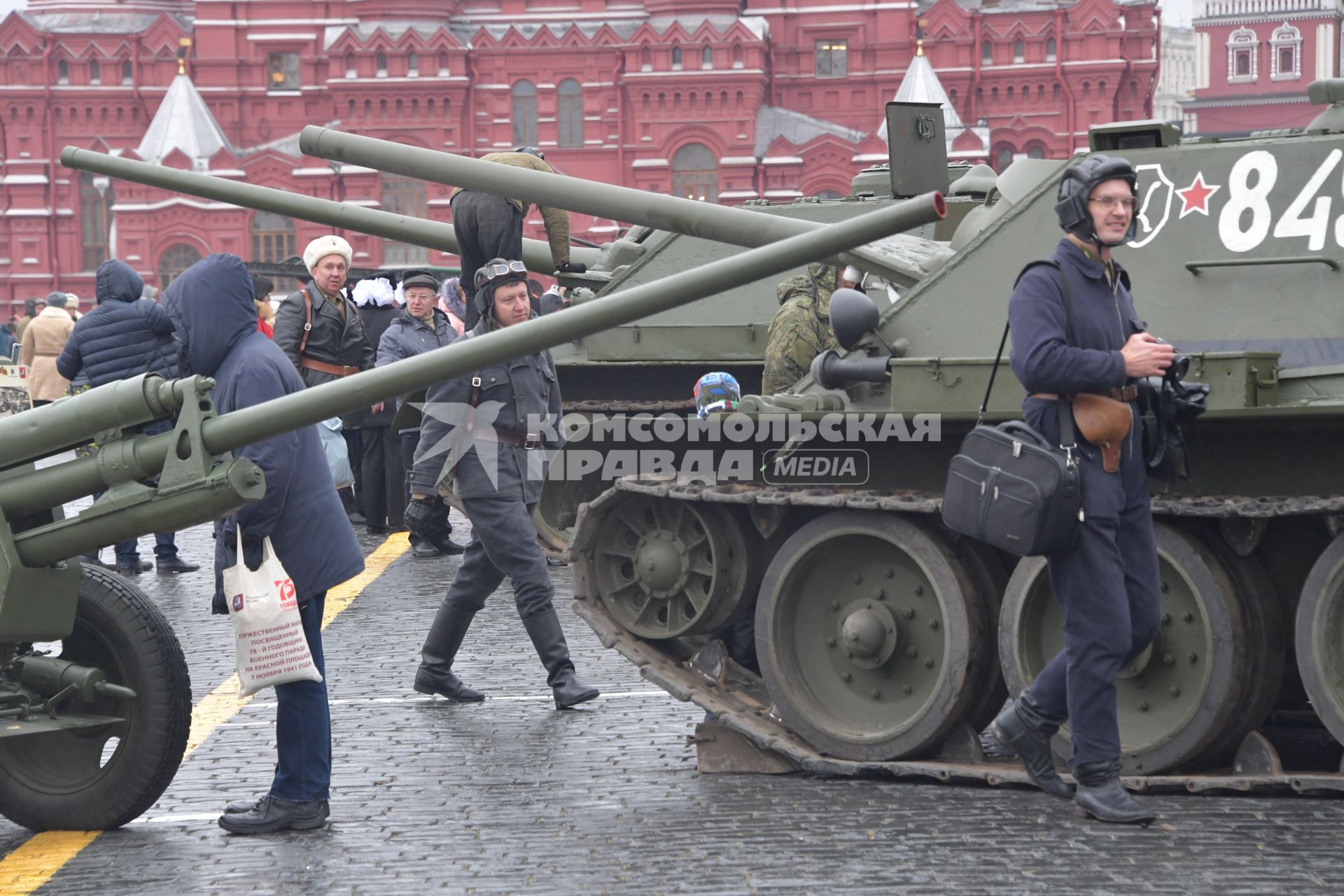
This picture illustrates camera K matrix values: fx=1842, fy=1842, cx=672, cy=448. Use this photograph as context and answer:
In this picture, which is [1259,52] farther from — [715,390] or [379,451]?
[715,390]

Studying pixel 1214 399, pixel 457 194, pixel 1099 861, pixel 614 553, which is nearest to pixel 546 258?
pixel 457 194

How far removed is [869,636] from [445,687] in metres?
2.08

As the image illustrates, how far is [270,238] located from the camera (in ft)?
178

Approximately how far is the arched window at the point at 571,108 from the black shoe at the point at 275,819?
4971 centimetres

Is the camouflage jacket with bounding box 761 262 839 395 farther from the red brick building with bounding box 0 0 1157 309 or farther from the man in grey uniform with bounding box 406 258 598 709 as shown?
the red brick building with bounding box 0 0 1157 309

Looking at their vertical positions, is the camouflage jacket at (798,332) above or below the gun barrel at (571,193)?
below

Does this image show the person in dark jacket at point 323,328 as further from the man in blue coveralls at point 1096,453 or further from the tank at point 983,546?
the man in blue coveralls at point 1096,453

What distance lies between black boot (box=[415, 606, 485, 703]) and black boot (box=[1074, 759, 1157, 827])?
303 centimetres

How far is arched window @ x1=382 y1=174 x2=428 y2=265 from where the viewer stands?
53.8 m

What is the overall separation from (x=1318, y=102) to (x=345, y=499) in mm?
9089

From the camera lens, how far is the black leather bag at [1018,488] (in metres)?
5.56

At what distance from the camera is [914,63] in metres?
53.8

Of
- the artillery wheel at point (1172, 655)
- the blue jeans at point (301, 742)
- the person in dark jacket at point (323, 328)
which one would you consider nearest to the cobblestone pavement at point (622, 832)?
the blue jeans at point (301, 742)

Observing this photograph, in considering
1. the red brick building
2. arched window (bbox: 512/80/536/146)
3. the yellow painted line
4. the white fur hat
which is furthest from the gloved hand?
arched window (bbox: 512/80/536/146)
